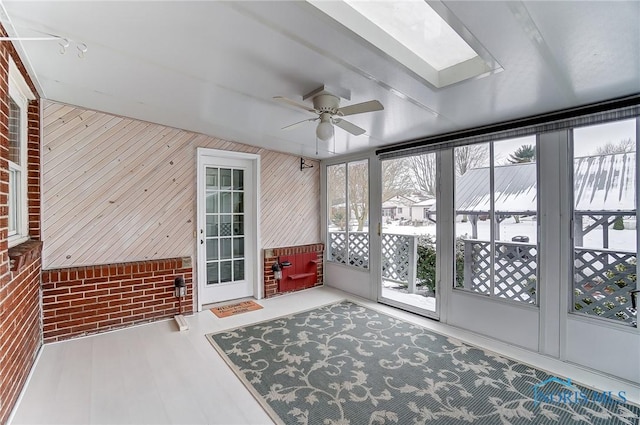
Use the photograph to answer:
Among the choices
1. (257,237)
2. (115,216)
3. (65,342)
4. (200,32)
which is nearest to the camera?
(200,32)

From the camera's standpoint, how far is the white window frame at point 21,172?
89.7 inches

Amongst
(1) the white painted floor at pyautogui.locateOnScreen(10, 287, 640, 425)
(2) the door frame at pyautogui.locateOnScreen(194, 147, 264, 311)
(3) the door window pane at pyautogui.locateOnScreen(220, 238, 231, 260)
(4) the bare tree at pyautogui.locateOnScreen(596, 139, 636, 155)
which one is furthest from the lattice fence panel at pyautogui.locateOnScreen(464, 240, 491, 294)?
(3) the door window pane at pyautogui.locateOnScreen(220, 238, 231, 260)

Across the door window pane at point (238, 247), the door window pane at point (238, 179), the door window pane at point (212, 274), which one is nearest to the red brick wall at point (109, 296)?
the door window pane at point (212, 274)

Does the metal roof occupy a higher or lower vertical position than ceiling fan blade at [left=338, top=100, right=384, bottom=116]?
lower

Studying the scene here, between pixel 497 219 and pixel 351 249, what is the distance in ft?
7.54

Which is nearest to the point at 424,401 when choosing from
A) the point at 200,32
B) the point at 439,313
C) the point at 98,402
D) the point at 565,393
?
the point at 565,393

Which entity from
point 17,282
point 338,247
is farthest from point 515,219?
point 17,282

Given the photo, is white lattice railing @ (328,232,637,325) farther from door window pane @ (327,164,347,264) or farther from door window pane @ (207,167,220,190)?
door window pane @ (207,167,220,190)

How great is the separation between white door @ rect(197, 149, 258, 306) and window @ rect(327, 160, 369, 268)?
1.41 metres

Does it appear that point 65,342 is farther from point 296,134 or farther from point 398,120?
point 398,120

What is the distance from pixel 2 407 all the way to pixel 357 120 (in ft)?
11.1

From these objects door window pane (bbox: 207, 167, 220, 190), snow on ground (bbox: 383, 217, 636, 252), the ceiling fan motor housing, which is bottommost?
snow on ground (bbox: 383, 217, 636, 252)

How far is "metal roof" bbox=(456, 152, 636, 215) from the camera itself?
93.6 inches

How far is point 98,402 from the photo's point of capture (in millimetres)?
2049
